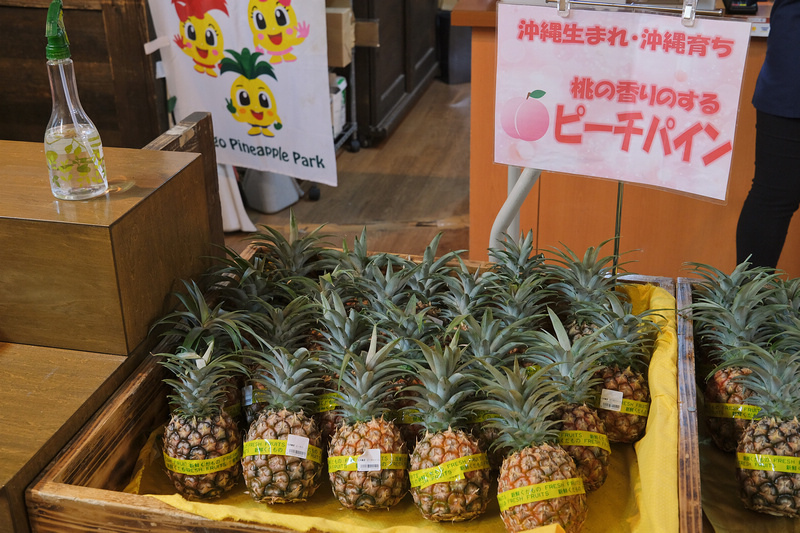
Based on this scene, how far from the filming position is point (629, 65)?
152cm

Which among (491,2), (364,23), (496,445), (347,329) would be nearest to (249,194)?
(364,23)

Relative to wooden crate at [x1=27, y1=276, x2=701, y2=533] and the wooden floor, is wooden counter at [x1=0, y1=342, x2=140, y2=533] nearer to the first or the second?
wooden crate at [x1=27, y1=276, x2=701, y2=533]

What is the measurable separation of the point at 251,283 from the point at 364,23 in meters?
2.67

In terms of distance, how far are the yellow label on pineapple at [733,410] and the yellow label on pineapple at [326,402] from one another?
72 centimetres

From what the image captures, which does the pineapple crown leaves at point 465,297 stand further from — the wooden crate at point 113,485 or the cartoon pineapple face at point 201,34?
the cartoon pineapple face at point 201,34

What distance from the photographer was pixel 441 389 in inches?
51.1

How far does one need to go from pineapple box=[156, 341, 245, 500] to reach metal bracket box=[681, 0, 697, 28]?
3.44 ft

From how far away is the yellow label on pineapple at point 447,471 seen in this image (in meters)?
1.24

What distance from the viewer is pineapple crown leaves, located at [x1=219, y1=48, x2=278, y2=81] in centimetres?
325

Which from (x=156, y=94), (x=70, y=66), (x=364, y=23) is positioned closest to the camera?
(x=70, y=66)

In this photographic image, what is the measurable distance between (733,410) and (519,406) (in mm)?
455

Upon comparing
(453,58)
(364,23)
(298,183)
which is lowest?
(298,183)

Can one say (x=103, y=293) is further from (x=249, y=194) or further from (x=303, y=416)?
(x=249, y=194)

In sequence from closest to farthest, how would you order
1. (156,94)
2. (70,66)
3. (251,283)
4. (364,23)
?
(70,66) → (251,283) → (156,94) → (364,23)
